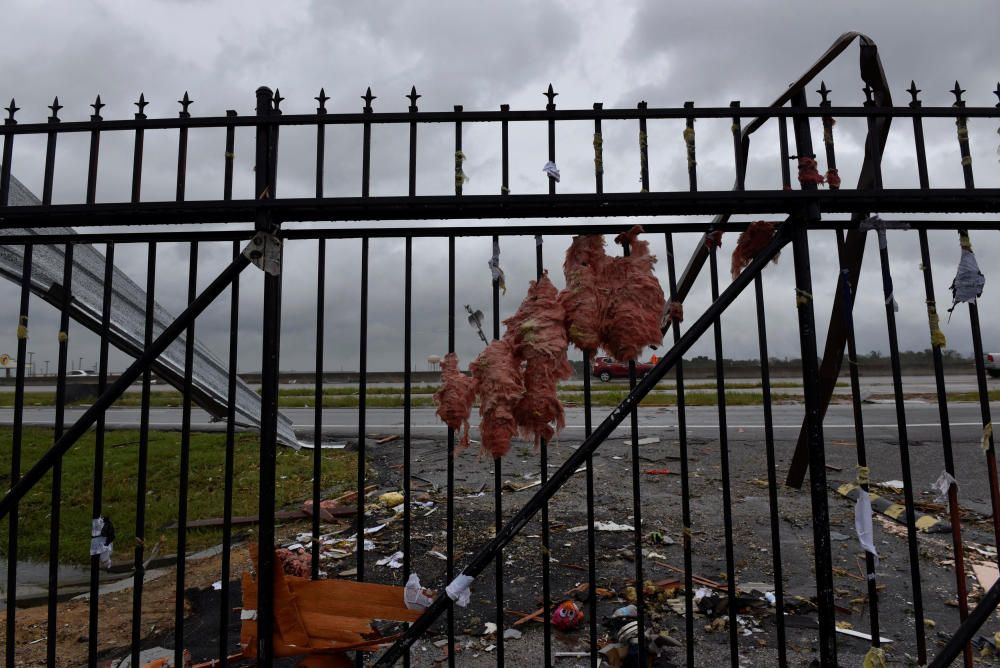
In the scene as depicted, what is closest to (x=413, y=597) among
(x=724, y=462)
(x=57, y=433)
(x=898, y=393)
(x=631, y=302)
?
(x=724, y=462)

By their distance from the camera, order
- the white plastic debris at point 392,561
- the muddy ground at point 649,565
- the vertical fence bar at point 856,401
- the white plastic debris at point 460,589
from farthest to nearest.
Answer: the white plastic debris at point 392,561
the muddy ground at point 649,565
the vertical fence bar at point 856,401
the white plastic debris at point 460,589

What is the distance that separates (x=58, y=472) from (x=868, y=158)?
13.0ft

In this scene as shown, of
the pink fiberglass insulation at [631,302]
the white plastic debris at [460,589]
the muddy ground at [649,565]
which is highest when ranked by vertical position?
the pink fiberglass insulation at [631,302]

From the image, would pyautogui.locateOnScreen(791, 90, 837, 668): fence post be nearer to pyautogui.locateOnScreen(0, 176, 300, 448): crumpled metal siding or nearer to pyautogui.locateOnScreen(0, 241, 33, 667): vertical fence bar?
pyautogui.locateOnScreen(0, 176, 300, 448): crumpled metal siding

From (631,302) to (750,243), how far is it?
0.62m

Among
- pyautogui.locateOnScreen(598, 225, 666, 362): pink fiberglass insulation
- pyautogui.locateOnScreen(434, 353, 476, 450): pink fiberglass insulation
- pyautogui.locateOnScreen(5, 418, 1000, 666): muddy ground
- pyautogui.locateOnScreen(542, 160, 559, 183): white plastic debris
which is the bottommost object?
pyautogui.locateOnScreen(5, 418, 1000, 666): muddy ground

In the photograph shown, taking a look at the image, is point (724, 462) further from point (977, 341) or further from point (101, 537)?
point (101, 537)

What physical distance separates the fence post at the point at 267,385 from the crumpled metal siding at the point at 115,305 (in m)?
0.91

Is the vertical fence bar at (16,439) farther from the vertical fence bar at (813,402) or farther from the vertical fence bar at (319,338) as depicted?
the vertical fence bar at (813,402)

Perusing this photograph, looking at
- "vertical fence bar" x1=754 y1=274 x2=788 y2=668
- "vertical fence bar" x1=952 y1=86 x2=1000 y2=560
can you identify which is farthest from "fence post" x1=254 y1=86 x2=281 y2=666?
"vertical fence bar" x1=952 y1=86 x2=1000 y2=560

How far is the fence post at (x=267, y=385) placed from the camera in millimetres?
2189

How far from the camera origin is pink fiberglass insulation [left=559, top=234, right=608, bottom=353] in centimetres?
234

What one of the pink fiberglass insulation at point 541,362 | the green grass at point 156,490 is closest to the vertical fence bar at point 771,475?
the pink fiberglass insulation at point 541,362

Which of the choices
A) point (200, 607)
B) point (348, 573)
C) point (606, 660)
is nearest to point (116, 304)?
point (200, 607)
